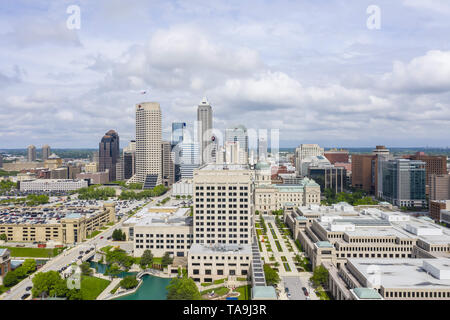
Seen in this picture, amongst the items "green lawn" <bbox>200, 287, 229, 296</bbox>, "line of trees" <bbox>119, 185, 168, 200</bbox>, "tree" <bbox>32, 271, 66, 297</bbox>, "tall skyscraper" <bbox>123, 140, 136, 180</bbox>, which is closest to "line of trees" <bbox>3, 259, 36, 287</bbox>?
"tree" <bbox>32, 271, 66, 297</bbox>

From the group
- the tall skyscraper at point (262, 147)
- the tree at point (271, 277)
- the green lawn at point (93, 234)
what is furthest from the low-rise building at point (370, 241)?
the tall skyscraper at point (262, 147)

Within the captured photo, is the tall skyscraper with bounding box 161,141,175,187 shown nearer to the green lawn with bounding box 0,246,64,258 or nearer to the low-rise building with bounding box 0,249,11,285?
the green lawn with bounding box 0,246,64,258

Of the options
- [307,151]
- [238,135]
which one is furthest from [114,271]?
[307,151]

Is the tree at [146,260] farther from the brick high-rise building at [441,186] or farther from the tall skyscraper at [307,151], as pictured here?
the tall skyscraper at [307,151]
